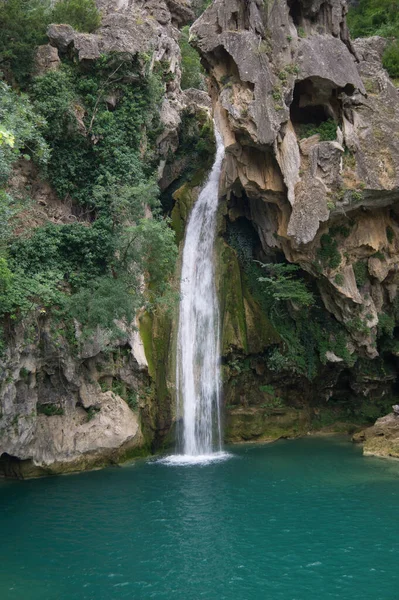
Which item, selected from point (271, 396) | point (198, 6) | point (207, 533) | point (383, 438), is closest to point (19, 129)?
point (207, 533)

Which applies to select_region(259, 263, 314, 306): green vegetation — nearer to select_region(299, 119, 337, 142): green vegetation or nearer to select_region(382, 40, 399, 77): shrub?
select_region(299, 119, 337, 142): green vegetation

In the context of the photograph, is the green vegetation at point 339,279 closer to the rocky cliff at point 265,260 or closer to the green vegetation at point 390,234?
the rocky cliff at point 265,260

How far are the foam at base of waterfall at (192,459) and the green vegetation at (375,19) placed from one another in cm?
2277

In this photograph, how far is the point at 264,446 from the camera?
69.4 ft

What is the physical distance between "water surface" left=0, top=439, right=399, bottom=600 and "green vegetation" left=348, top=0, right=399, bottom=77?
2344 cm

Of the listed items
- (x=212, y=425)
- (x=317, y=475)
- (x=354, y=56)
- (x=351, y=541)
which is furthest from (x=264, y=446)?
(x=354, y=56)

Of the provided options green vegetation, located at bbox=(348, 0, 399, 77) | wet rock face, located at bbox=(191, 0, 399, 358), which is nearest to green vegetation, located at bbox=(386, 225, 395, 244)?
wet rock face, located at bbox=(191, 0, 399, 358)

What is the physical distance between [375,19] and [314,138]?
1774 centimetres

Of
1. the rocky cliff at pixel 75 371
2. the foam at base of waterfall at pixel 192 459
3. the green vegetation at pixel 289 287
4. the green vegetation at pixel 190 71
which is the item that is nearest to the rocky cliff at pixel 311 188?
the green vegetation at pixel 289 287

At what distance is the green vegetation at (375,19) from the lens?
1150 inches

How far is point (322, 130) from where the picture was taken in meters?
20.8

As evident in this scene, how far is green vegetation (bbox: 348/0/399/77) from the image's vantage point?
2920cm

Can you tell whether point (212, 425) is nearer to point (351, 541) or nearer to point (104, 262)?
point (104, 262)

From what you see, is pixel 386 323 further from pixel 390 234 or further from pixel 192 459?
pixel 192 459
